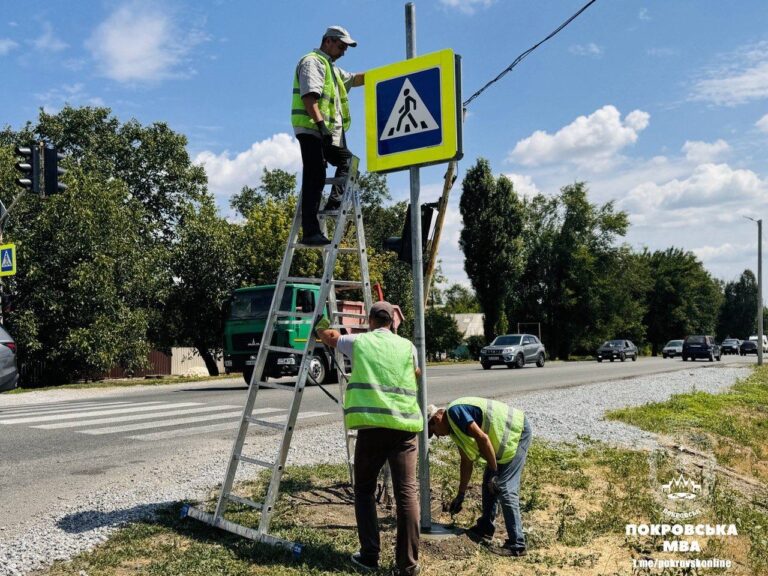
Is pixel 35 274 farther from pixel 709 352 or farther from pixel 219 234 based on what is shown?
pixel 709 352

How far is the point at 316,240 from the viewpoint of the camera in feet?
17.2

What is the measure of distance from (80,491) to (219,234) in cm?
2588

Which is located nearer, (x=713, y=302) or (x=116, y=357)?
(x=116, y=357)

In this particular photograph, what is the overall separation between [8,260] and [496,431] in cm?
1672

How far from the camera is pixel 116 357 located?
957 inches

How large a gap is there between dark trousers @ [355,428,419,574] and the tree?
43.4 m

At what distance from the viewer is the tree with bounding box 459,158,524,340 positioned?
47.3 metres

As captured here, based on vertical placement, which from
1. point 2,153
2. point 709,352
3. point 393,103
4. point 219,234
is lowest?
point 709,352

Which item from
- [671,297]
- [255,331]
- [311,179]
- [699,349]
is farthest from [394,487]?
[671,297]

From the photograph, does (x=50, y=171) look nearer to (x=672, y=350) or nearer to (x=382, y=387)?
(x=382, y=387)

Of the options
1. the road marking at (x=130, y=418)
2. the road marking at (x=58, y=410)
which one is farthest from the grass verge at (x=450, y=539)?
the road marking at (x=58, y=410)

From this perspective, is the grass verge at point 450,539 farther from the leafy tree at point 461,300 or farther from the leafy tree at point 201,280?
the leafy tree at point 461,300

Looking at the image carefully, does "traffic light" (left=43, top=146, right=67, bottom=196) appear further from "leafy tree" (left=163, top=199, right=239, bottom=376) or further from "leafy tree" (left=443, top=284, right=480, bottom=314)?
"leafy tree" (left=443, top=284, right=480, bottom=314)

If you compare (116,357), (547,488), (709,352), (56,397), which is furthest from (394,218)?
(547,488)
